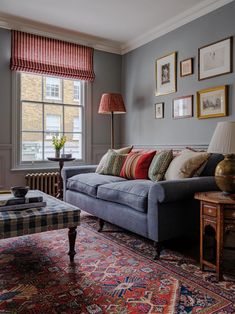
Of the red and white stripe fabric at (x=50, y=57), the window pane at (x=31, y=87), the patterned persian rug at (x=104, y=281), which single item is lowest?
the patterned persian rug at (x=104, y=281)

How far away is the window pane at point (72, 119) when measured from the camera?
4652 mm

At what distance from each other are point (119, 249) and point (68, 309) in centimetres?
93

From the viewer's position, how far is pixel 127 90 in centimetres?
485

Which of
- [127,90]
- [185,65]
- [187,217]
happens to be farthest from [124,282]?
[127,90]

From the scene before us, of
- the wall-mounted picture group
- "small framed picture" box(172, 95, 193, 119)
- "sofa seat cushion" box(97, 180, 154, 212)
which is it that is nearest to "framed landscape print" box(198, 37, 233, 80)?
the wall-mounted picture group

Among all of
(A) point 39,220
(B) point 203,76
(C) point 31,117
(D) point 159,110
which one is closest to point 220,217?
(A) point 39,220

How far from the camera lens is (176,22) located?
381cm

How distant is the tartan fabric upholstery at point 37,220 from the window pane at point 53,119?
2.55m

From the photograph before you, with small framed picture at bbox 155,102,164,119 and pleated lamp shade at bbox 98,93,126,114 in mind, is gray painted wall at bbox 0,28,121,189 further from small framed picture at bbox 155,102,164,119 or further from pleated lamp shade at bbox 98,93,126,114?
small framed picture at bbox 155,102,164,119

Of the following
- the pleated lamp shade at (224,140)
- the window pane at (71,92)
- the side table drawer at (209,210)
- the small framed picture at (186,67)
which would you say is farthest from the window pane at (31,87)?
the side table drawer at (209,210)

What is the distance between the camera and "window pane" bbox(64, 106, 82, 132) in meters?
4.65

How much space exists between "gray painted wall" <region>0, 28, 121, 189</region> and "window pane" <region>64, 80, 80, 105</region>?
274 millimetres

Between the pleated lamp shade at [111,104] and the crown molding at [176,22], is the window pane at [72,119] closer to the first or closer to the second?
the pleated lamp shade at [111,104]

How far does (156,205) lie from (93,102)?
305 cm
